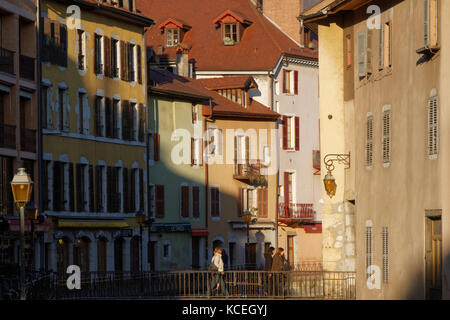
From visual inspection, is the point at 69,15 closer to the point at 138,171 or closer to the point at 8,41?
the point at 8,41

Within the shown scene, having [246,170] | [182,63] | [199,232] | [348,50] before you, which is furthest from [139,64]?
[348,50]

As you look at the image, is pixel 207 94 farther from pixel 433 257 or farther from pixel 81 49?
pixel 433 257

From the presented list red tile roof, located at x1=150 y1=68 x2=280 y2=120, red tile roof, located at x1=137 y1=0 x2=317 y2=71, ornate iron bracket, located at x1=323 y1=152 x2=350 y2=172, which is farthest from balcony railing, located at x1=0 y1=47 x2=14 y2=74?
red tile roof, located at x1=137 y1=0 x2=317 y2=71

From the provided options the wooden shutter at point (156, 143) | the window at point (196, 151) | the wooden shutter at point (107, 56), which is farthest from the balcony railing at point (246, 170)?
the wooden shutter at point (107, 56)

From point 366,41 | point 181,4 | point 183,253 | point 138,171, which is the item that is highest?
point 181,4

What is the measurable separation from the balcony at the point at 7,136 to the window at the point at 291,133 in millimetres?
32173

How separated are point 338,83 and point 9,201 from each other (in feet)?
51.6

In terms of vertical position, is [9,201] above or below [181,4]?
below

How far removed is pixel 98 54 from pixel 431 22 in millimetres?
32754

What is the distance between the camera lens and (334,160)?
135 ft

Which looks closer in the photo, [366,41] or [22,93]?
[366,41]

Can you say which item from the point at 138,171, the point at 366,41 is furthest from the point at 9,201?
the point at 366,41

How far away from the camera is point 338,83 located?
4159 centimetres
